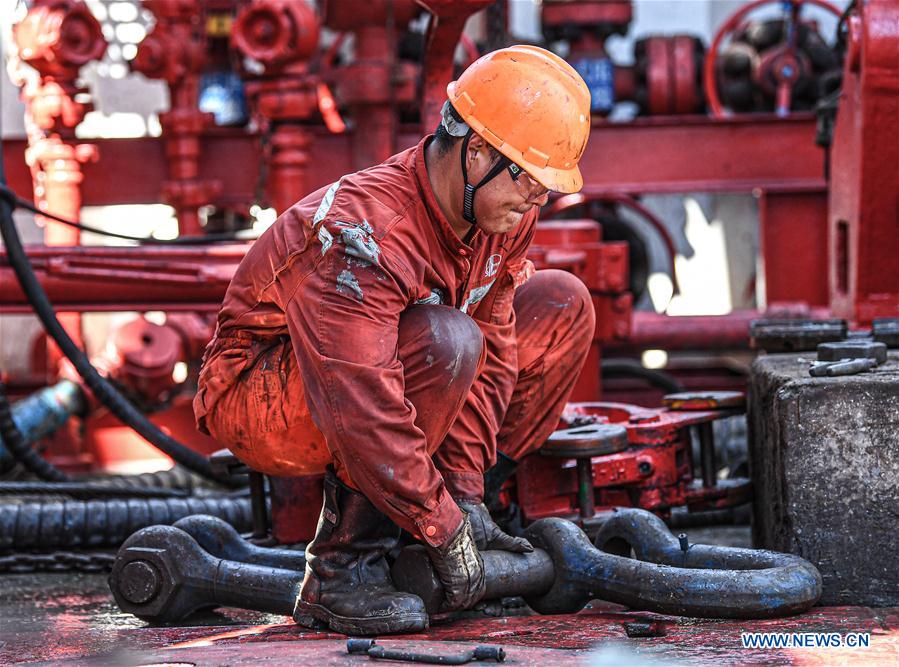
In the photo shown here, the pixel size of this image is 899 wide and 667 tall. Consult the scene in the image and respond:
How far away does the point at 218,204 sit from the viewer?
7.15 m

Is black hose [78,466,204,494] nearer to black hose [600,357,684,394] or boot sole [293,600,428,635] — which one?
black hose [600,357,684,394]

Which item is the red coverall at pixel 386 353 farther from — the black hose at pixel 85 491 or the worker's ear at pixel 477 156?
the black hose at pixel 85 491

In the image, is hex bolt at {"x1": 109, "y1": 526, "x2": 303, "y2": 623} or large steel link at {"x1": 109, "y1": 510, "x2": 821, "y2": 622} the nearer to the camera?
large steel link at {"x1": 109, "y1": 510, "x2": 821, "y2": 622}

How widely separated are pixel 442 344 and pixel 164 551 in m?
0.89

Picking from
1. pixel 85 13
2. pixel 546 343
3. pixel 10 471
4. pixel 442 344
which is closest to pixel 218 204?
pixel 85 13

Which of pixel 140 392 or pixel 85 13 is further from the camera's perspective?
pixel 85 13

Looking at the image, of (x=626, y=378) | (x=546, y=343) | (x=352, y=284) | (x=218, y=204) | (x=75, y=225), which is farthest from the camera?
(x=218, y=204)

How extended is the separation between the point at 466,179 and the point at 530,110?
21 centimetres

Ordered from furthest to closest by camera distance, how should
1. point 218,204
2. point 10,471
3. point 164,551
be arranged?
point 218,204, point 10,471, point 164,551

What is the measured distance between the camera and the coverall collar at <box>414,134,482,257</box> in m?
3.07

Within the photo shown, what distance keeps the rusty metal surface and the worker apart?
12 cm

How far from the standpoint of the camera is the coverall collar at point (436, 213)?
3074mm

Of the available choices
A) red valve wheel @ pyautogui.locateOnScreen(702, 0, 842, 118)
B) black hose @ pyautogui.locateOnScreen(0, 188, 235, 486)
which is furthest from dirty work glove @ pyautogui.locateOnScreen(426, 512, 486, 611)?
red valve wheel @ pyautogui.locateOnScreen(702, 0, 842, 118)

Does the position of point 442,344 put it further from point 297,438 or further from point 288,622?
point 288,622
